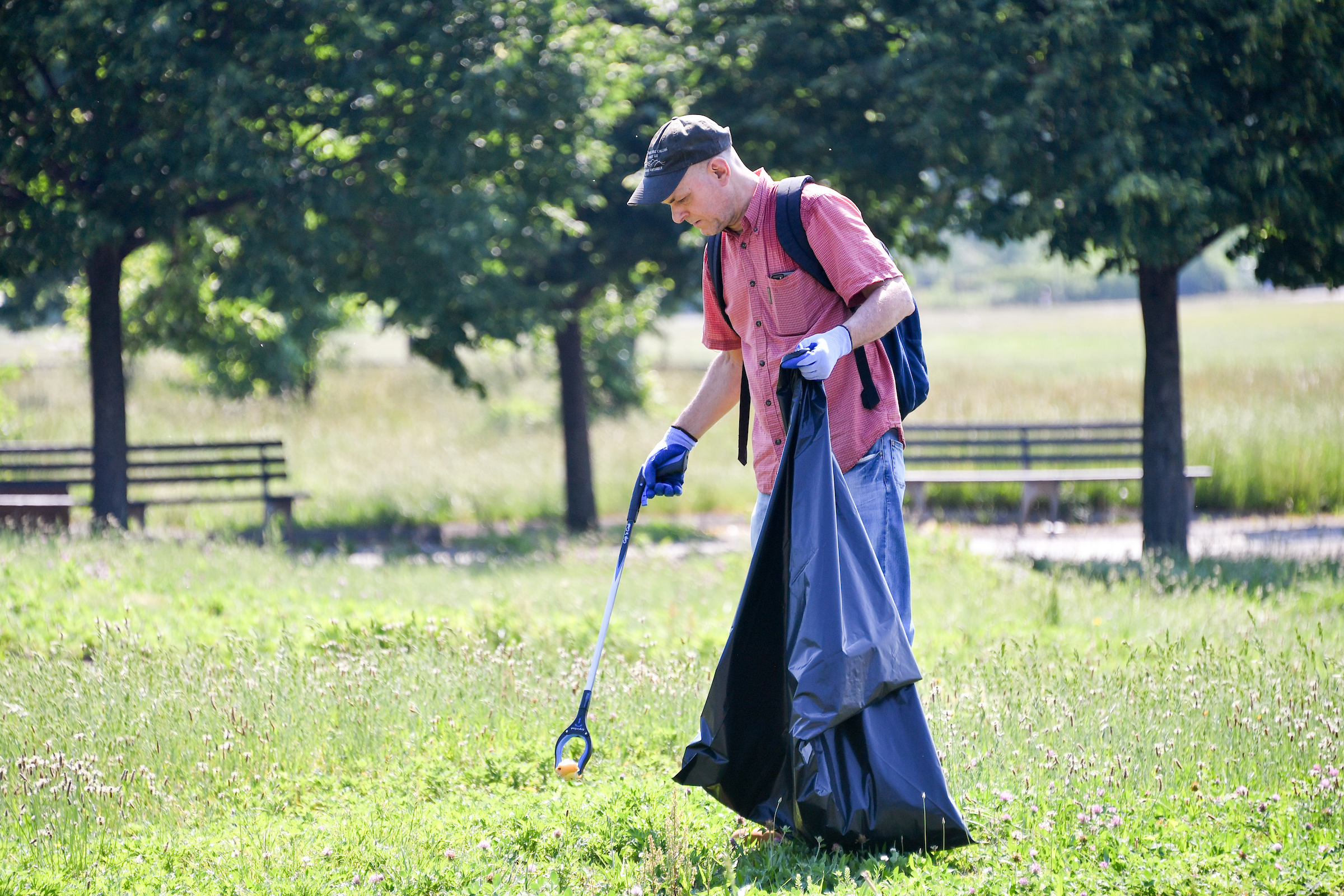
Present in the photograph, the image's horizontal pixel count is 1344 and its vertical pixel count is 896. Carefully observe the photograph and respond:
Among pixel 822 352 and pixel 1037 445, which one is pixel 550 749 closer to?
pixel 822 352

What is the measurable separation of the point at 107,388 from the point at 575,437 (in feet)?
16.7

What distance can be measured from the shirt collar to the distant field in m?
11.8

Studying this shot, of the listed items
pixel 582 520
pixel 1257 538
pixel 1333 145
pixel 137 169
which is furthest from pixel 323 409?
pixel 1333 145

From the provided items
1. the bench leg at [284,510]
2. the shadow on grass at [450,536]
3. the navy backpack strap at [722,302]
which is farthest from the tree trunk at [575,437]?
the navy backpack strap at [722,302]

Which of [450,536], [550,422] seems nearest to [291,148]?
[450,536]

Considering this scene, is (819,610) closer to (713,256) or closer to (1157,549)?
(713,256)

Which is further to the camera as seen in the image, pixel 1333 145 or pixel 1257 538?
pixel 1257 538

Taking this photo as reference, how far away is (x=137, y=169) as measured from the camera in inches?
388

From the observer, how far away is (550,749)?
4273 millimetres

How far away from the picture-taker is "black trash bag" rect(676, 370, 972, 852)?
10.4ft

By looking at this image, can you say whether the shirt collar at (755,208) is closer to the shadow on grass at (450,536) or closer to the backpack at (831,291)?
the backpack at (831,291)

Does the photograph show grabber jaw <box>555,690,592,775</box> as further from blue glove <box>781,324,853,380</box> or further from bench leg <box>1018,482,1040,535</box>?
bench leg <box>1018,482,1040,535</box>

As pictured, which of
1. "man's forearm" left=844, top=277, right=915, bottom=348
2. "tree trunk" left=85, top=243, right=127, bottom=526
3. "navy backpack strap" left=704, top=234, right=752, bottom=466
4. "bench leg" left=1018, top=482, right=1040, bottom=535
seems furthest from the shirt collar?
"bench leg" left=1018, top=482, right=1040, bottom=535

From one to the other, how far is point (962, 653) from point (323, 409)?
2121 centimetres
